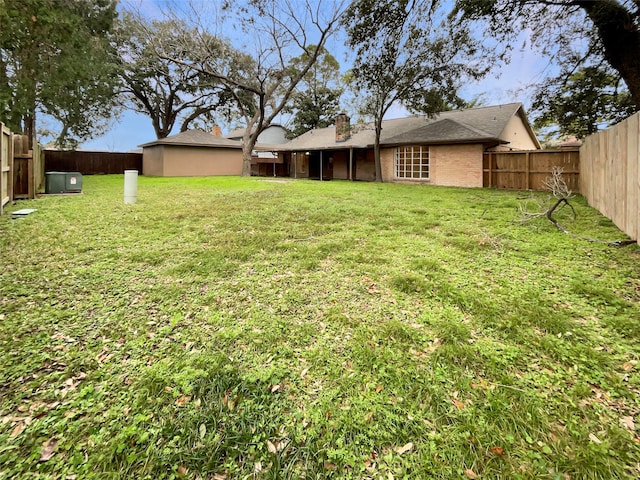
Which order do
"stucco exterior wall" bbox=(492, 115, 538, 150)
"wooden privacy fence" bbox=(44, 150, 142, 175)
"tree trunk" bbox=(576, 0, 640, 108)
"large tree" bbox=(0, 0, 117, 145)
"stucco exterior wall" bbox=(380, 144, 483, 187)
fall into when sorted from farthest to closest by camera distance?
"wooden privacy fence" bbox=(44, 150, 142, 175), "stucco exterior wall" bbox=(492, 115, 538, 150), "stucco exterior wall" bbox=(380, 144, 483, 187), "large tree" bbox=(0, 0, 117, 145), "tree trunk" bbox=(576, 0, 640, 108)

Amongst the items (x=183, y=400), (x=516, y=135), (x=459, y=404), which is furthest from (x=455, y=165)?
(x=183, y=400)

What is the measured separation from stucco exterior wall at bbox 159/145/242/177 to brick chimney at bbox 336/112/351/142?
25.3 feet

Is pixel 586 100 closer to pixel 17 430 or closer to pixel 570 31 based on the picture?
pixel 570 31

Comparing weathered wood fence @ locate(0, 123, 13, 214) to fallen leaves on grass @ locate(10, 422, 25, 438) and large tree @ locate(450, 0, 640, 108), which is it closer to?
fallen leaves on grass @ locate(10, 422, 25, 438)

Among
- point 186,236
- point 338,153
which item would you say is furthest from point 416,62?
point 186,236

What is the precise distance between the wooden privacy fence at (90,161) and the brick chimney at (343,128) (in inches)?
600

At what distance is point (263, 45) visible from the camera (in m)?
19.7

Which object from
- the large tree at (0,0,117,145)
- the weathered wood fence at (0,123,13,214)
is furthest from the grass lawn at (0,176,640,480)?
the large tree at (0,0,117,145)

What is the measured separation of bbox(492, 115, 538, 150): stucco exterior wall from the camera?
16.5 m

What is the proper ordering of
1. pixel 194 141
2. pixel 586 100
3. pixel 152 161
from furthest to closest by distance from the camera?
1. pixel 152 161
2. pixel 194 141
3. pixel 586 100

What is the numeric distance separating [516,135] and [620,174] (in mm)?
14377

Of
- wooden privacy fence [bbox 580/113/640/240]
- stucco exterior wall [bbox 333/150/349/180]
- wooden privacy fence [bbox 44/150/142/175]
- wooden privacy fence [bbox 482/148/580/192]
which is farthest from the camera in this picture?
wooden privacy fence [bbox 44/150/142/175]

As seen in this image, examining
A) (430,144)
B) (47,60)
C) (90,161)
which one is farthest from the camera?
(90,161)

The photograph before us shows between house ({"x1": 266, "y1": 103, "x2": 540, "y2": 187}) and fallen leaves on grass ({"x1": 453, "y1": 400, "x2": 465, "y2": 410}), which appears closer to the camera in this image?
fallen leaves on grass ({"x1": 453, "y1": 400, "x2": 465, "y2": 410})
